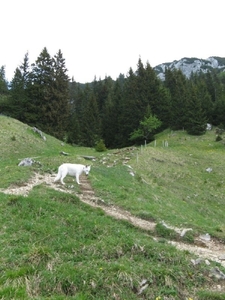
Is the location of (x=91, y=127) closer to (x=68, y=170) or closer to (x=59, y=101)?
(x=59, y=101)

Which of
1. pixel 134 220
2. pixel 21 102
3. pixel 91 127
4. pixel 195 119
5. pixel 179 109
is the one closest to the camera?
pixel 134 220

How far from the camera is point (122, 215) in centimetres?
1366

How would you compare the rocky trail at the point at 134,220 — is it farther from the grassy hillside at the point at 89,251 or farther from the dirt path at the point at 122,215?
the grassy hillside at the point at 89,251

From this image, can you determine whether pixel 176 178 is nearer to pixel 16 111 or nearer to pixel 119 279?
pixel 119 279

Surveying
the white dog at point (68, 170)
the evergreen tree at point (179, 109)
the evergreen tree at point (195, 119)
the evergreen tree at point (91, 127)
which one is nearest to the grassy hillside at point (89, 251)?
the white dog at point (68, 170)

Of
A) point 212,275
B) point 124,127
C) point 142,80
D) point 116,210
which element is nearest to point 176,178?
point 116,210

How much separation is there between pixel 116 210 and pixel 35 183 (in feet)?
16.4

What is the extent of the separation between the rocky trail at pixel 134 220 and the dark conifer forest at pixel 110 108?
3815 centimetres

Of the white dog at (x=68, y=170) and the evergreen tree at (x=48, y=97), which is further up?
the evergreen tree at (x=48, y=97)

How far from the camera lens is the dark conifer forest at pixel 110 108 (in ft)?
179

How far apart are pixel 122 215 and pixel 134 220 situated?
2.14 ft

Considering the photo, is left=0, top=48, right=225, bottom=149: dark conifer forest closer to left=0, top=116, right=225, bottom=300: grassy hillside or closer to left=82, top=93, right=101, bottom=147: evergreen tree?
left=82, top=93, right=101, bottom=147: evergreen tree

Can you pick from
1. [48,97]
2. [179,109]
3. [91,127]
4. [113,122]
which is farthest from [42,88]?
[179,109]

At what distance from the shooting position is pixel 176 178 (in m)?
29.9
